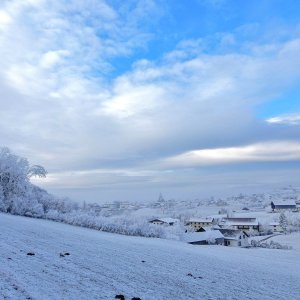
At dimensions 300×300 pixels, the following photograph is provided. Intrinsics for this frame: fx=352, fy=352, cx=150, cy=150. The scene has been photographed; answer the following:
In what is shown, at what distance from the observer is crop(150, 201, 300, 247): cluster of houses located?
67.2m

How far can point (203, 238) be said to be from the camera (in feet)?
214

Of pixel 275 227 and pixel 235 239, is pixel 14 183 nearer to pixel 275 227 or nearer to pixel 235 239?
pixel 235 239

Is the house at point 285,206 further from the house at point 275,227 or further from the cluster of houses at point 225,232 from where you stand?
the house at point 275,227

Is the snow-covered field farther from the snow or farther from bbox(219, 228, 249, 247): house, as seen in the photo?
bbox(219, 228, 249, 247): house

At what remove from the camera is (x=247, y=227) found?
123m

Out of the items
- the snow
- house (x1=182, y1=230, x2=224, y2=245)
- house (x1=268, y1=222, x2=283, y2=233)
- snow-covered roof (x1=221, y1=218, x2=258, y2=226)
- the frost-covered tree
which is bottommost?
the snow

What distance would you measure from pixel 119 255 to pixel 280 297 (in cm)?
737

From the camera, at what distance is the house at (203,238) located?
61.9 meters

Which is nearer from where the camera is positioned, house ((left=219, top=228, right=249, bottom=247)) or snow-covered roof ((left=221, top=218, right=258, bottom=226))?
house ((left=219, top=228, right=249, bottom=247))

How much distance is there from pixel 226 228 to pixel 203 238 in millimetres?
39897

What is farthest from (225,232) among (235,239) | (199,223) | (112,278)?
(112,278)

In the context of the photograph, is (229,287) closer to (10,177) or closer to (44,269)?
(44,269)

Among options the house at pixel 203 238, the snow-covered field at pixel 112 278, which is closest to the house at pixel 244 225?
the house at pixel 203 238

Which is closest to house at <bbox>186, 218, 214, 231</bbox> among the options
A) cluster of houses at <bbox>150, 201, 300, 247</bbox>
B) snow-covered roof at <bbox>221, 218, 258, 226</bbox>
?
cluster of houses at <bbox>150, 201, 300, 247</bbox>
